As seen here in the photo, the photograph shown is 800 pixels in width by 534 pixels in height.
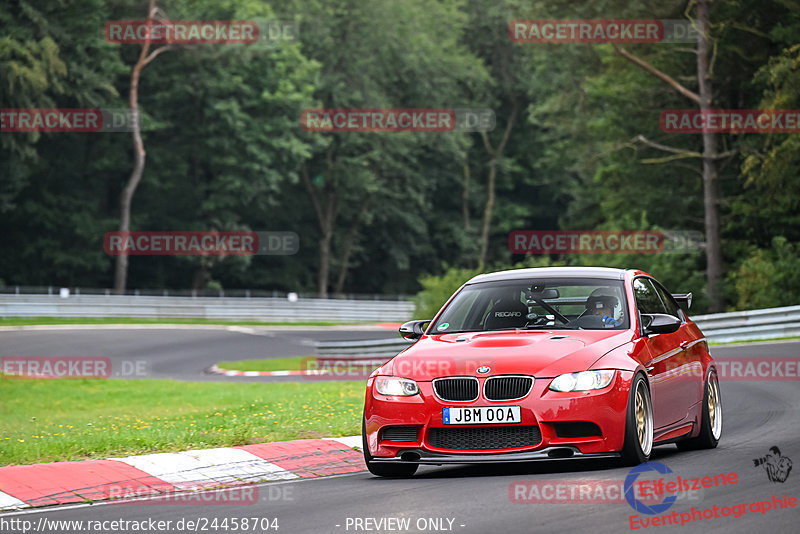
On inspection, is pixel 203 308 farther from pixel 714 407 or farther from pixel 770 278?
pixel 714 407

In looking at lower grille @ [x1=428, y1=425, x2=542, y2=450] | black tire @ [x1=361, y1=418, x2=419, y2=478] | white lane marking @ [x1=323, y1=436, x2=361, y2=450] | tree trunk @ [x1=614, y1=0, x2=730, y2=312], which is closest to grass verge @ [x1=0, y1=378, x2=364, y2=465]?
white lane marking @ [x1=323, y1=436, x2=361, y2=450]

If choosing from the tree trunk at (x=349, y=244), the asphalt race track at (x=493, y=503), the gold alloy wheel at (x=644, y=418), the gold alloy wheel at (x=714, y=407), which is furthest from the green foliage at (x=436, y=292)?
the tree trunk at (x=349, y=244)

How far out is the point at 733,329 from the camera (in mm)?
27922

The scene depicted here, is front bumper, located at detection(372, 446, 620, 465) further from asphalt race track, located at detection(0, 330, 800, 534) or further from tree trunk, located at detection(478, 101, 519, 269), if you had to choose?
tree trunk, located at detection(478, 101, 519, 269)

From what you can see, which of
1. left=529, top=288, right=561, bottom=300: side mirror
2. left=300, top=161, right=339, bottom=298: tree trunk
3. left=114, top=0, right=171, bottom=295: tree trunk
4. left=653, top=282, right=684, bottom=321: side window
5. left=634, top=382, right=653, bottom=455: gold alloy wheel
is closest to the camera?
left=634, top=382, right=653, bottom=455: gold alloy wheel

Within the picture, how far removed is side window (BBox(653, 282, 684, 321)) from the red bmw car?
2.69 feet

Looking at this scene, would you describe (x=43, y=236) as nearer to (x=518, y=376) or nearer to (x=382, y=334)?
(x=382, y=334)

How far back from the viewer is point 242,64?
62.2 meters

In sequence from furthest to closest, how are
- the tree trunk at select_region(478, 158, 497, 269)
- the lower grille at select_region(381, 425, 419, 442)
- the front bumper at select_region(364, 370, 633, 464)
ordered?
1. the tree trunk at select_region(478, 158, 497, 269)
2. the lower grille at select_region(381, 425, 419, 442)
3. the front bumper at select_region(364, 370, 633, 464)

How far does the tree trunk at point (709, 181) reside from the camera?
3694cm

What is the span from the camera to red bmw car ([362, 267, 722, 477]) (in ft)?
28.4

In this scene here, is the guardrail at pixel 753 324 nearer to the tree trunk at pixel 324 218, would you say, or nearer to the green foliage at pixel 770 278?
the green foliage at pixel 770 278

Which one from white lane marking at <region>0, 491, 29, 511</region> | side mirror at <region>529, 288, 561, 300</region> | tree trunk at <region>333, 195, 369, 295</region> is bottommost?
white lane marking at <region>0, 491, 29, 511</region>

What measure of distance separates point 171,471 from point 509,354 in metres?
2.81
